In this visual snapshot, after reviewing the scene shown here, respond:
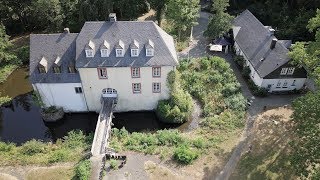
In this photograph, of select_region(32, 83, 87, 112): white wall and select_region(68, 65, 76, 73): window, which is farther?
select_region(32, 83, 87, 112): white wall

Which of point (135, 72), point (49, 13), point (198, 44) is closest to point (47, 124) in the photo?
point (135, 72)

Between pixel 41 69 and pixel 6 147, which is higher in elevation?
pixel 41 69

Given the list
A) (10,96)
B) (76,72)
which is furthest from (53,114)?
(10,96)

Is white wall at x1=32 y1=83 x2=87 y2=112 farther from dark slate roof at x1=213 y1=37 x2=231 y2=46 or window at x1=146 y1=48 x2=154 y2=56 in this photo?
dark slate roof at x1=213 y1=37 x2=231 y2=46

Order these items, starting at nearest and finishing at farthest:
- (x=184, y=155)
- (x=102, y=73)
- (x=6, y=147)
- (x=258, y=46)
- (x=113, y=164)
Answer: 1. (x=113, y=164)
2. (x=184, y=155)
3. (x=6, y=147)
4. (x=102, y=73)
5. (x=258, y=46)

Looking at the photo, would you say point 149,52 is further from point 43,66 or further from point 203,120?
point 43,66

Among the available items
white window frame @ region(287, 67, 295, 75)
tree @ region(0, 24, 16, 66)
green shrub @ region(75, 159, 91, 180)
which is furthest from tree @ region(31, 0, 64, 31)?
white window frame @ region(287, 67, 295, 75)

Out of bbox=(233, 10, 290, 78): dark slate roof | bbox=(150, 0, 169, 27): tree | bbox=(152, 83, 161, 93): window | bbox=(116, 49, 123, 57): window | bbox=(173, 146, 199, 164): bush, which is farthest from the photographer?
bbox=(150, 0, 169, 27): tree
